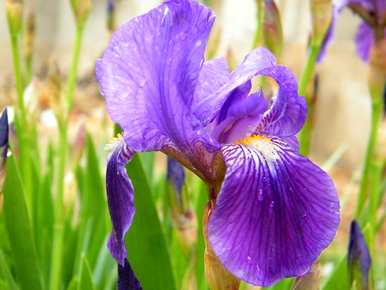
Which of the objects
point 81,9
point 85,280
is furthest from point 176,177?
point 81,9

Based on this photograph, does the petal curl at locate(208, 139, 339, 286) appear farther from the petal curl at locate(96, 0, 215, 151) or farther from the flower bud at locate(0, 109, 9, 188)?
the flower bud at locate(0, 109, 9, 188)

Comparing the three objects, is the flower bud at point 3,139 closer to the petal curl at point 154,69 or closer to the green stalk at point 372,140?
the petal curl at point 154,69

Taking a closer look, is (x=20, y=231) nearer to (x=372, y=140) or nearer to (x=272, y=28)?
(x=272, y=28)

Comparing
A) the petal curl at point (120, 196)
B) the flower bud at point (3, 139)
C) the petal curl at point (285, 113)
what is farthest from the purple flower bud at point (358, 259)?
the flower bud at point (3, 139)

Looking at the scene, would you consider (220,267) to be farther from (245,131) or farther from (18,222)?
(18,222)

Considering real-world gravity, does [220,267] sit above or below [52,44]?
below

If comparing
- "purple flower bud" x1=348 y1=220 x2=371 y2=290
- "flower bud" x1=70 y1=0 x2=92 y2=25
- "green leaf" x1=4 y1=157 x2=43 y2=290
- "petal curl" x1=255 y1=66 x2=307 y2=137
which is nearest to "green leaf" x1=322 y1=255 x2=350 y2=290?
"purple flower bud" x1=348 y1=220 x2=371 y2=290

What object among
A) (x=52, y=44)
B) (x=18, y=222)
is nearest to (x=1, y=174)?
(x=18, y=222)
